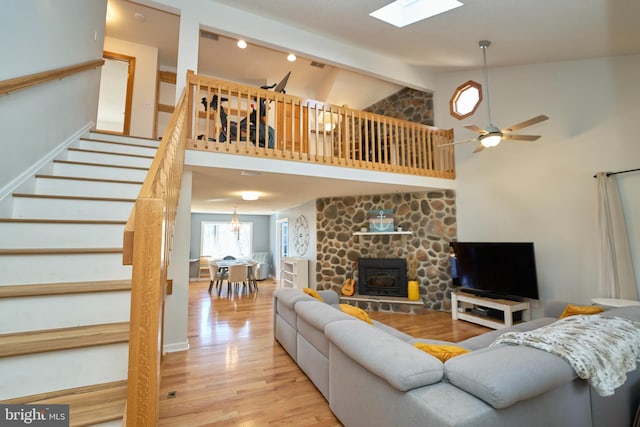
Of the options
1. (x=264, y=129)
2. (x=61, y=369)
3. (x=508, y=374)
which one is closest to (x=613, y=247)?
(x=508, y=374)

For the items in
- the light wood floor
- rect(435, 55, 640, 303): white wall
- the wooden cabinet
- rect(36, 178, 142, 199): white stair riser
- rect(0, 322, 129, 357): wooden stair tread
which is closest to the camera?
rect(0, 322, 129, 357): wooden stair tread

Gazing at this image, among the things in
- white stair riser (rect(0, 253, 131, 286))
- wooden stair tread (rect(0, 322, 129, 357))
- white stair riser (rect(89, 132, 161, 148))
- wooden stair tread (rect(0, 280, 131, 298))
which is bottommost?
wooden stair tread (rect(0, 322, 129, 357))

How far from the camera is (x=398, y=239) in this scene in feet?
18.2

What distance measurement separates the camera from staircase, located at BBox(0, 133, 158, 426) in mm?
1236

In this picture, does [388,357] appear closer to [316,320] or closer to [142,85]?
[316,320]

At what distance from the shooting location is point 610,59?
3.60m

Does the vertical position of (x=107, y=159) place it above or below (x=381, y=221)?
above

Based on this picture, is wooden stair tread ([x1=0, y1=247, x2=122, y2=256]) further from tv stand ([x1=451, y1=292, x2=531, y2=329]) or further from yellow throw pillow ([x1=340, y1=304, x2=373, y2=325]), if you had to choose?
tv stand ([x1=451, y1=292, x2=531, y2=329])

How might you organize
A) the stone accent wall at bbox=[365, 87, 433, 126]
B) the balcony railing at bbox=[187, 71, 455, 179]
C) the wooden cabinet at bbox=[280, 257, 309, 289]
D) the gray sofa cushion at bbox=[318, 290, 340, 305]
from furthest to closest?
the wooden cabinet at bbox=[280, 257, 309, 289], the stone accent wall at bbox=[365, 87, 433, 126], the gray sofa cushion at bbox=[318, 290, 340, 305], the balcony railing at bbox=[187, 71, 455, 179]

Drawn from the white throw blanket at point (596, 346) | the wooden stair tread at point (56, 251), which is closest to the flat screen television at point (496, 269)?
the white throw blanket at point (596, 346)

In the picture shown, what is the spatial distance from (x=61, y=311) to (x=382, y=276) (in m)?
4.83

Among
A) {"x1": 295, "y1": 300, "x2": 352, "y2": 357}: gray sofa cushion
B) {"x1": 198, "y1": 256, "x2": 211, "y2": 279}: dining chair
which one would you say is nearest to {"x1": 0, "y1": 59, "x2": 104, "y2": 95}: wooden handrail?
{"x1": 295, "y1": 300, "x2": 352, "y2": 357}: gray sofa cushion

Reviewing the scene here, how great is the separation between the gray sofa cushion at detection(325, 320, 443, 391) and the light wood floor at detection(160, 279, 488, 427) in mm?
703

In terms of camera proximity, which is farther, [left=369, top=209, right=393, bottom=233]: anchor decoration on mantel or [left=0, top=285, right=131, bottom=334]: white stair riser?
[left=369, top=209, right=393, bottom=233]: anchor decoration on mantel
